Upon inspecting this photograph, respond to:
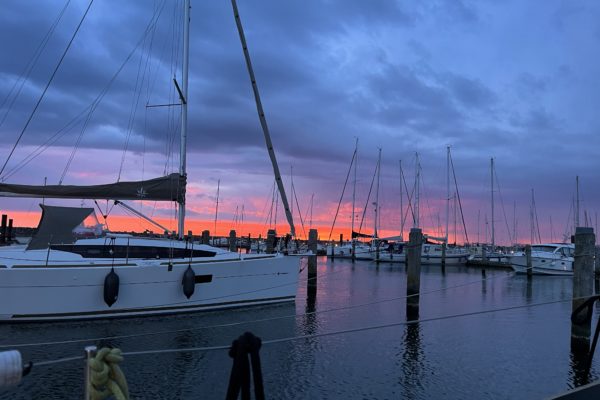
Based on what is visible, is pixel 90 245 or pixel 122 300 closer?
pixel 122 300

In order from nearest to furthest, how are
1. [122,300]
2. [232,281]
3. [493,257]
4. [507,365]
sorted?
[507,365]
[122,300]
[232,281]
[493,257]

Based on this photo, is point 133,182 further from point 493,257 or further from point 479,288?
point 493,257

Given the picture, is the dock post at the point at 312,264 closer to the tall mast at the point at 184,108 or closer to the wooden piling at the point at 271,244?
the wooden piling at the point at 271,244

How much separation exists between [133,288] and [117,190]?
11.2 ft

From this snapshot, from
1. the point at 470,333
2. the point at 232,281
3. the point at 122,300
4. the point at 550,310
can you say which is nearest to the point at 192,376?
the point at 122,300

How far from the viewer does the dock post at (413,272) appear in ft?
54.7

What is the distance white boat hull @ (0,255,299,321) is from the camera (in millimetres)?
13008

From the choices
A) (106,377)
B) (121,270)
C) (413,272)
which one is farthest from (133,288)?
(106,377)

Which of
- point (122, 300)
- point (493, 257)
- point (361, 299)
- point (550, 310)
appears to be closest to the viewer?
point (122, 300)

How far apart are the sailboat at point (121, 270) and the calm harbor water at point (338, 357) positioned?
45 centimetres

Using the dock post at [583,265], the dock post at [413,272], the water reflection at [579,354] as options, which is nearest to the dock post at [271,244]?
the dock post at [413,272]

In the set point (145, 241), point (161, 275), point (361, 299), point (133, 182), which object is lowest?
point (361, 299)

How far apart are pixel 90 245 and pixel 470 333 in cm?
1215

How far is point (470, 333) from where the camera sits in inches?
595
